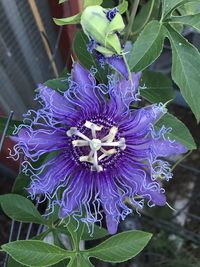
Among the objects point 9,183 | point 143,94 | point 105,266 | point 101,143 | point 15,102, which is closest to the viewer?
point 101,143

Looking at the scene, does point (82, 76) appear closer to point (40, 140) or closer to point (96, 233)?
point (40, 140)

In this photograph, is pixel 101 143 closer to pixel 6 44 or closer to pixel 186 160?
Result: pixel 6 44

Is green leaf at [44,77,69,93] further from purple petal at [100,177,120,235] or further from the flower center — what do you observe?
purple petal at [100,177,120,235]

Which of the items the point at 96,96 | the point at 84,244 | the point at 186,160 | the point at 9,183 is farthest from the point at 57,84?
the point at 186,160

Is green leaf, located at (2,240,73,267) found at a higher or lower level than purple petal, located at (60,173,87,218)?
lower

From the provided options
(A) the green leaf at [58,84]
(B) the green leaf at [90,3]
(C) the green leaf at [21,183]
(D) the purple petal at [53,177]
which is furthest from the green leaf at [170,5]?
(C) the green leaf at [21,183]

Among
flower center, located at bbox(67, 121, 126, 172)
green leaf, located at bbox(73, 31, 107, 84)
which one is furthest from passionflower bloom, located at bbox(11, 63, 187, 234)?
green leaf, located at bbox(73, 31, 107, 84)
